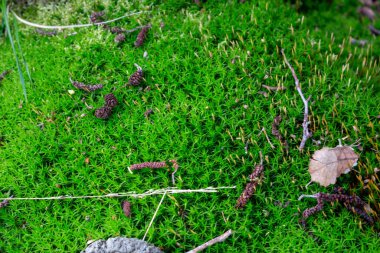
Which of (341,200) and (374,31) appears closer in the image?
(341,200)

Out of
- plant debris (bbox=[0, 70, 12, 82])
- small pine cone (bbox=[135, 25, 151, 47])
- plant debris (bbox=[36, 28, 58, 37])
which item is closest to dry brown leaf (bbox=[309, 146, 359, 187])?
small pine cone (bbox=[135, 25, 151, 47])

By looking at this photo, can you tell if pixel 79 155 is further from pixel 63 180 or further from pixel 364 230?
pixel 364 230

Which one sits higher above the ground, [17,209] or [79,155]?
[79,155]

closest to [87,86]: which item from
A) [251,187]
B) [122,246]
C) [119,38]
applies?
[119,38]

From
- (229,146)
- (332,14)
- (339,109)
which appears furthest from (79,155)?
(332,14)

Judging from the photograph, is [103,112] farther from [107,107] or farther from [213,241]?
[213,241]

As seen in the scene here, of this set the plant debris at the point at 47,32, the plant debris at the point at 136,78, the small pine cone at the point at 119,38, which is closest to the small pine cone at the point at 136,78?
the plant debris at the point at 136,78
